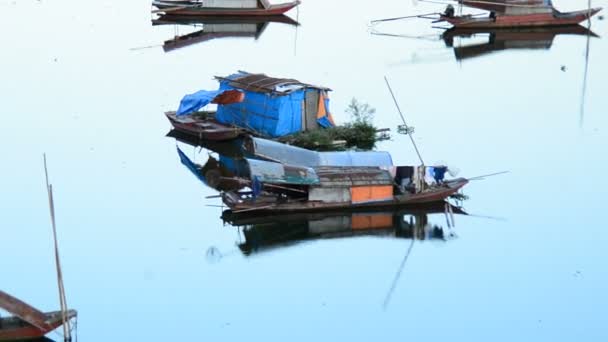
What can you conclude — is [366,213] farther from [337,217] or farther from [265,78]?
[265,78]

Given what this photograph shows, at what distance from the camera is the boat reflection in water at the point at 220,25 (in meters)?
25.8

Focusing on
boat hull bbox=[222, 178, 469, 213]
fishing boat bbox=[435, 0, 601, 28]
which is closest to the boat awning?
boat hull bbox=[222, 178, 469, 213]

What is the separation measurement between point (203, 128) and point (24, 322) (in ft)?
26.3

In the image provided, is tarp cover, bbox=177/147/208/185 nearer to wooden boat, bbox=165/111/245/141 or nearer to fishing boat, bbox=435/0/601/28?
wooden boat, bbox=165/111/245/141

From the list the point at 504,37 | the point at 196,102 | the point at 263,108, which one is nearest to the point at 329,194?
the point at 263,108

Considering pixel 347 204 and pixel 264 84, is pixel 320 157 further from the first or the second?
pixel 264 84

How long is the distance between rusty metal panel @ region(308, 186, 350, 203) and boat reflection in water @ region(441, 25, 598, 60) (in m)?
11.1

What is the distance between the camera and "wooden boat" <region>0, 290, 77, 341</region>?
934 centimetres

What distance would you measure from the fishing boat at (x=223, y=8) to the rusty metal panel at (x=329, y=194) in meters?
14.8

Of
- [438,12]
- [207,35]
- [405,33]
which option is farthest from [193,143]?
[438,12]

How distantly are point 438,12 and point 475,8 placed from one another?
1459 millimetres

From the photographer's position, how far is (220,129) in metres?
16.9

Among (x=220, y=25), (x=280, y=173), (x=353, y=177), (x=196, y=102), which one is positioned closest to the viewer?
(x=280, y=173)

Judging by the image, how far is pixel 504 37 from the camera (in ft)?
85.0
